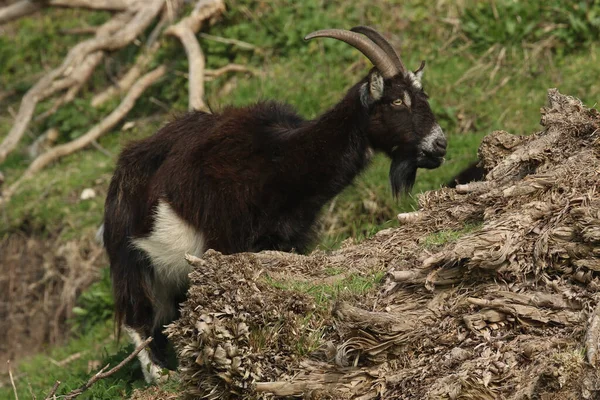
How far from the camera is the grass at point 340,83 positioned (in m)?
9.19

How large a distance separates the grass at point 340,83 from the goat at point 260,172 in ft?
4.68

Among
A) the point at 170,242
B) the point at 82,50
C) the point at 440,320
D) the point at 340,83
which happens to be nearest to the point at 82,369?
the point at 170,242

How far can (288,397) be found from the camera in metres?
Result: 4.35

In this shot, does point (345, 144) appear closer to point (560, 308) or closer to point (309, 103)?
point (560, 308)

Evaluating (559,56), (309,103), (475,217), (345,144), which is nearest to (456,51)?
(559,56)

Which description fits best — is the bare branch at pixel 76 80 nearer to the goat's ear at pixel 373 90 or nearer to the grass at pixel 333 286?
the goat's ear at pixel 373 90

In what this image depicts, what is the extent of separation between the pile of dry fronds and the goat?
1.63 meters

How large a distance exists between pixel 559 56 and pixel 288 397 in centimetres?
714

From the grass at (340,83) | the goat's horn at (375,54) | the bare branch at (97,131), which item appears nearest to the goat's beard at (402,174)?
the goat's horn at (375,54)

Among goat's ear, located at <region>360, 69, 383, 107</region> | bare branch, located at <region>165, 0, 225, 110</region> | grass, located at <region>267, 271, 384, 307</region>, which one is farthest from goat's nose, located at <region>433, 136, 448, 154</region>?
bare branch, located at <region>165, 0, 225, 110</region>

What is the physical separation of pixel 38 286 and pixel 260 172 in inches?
195

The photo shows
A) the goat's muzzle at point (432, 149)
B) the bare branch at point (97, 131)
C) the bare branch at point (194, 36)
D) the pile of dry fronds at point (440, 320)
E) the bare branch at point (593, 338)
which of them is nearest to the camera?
the bare branch at point (593, 338)

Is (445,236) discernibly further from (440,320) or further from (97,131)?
(97,131)

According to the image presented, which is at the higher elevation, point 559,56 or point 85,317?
point 559,56
